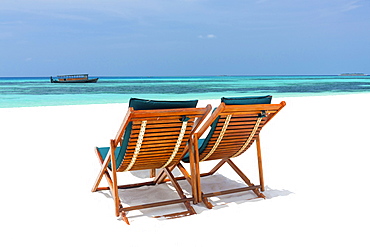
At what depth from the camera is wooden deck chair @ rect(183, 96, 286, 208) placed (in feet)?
9.60

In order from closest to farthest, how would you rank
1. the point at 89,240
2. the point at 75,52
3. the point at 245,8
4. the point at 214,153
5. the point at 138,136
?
the point at 89,240 → the point at 138,136 → the point at 214,153 → the point at 75,52 → the point at 245,8

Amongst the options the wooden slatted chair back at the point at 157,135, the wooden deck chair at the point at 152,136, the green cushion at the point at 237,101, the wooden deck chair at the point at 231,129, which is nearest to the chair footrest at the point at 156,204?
the wooden deck chair at the point at 152,136

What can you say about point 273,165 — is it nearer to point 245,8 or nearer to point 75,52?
point 75,52

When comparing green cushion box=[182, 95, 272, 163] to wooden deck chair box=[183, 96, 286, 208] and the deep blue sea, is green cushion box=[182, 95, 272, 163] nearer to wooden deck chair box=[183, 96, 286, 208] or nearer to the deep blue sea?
wooden deck chair box=[183, 96, 286, 208]

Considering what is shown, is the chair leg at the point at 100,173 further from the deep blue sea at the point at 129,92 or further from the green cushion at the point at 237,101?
the deep blue sea at the point at 129,92

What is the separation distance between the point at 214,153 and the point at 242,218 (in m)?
0.58

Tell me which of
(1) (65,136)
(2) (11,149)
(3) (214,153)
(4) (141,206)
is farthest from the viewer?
(1) (65,136)

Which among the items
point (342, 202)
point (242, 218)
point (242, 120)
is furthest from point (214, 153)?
point (342, 202)

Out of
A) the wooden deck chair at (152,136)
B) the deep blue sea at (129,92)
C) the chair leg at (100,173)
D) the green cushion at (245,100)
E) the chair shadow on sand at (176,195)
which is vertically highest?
the green cushion at (245,100)

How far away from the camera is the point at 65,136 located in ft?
19.6

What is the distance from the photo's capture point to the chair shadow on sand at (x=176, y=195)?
306 centimetres

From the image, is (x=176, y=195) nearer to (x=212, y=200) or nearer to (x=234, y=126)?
(x=212, y=200)

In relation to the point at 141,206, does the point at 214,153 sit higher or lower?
higher

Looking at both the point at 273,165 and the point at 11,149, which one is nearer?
the point at 273,165
